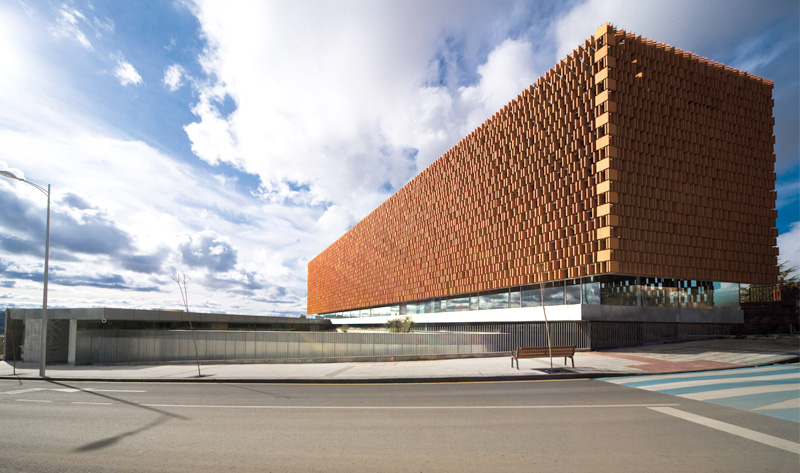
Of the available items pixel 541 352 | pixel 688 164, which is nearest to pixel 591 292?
pixel 688 164

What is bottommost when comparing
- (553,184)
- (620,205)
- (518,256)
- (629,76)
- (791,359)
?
(791,359)

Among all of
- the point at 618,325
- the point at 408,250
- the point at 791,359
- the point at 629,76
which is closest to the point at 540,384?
the point at 791,359

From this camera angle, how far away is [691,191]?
102ft

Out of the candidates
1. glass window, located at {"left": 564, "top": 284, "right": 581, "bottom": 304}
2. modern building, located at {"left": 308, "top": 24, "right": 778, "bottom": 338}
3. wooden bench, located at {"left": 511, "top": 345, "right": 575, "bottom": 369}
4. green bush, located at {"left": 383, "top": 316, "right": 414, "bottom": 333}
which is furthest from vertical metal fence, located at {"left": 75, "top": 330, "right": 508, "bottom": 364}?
green bush, located at {"left": 383, "top": 316, "right": 414, "bottom": 333}

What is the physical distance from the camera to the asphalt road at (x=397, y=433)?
5984mm

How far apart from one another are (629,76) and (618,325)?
16.6 meters

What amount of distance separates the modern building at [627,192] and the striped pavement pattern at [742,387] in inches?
368

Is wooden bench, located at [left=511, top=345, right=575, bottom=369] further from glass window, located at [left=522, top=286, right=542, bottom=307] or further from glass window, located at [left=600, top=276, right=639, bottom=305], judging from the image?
glass window, located at [left=522, top=286, right=542, bottom=307]

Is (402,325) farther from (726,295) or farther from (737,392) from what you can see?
(737,392)

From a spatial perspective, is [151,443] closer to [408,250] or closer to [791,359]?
[791,359]

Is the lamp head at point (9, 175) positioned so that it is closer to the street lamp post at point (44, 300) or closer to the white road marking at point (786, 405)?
the street lamp post at point (44, 300)

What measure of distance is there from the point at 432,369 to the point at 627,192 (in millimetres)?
19626

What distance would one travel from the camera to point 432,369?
16.2m

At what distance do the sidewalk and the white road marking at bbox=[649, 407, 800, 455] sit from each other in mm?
5640
